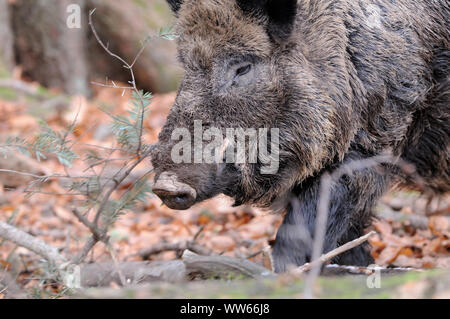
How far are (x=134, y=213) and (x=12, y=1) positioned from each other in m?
6.71

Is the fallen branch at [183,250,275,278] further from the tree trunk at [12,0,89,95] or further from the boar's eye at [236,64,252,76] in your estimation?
the tree trunk at [12,0,89,95]

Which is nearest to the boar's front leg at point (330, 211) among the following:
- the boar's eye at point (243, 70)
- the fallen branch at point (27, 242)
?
the boar's eye at point (243, 70)

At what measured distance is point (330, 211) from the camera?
4.14 metres

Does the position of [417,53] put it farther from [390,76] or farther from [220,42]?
[220,42]

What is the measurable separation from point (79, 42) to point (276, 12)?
28.5 ft

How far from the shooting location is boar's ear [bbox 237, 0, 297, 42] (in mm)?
4062

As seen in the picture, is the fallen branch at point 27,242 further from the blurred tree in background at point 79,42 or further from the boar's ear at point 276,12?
the blurred tree in background at point 79,42

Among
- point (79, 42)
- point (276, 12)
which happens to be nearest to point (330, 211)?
point (276, 12)

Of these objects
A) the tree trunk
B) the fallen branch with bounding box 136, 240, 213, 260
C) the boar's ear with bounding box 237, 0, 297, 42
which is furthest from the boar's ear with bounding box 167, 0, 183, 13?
the tree trunk

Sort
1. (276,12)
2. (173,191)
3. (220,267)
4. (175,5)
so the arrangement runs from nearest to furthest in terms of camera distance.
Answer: (173,191) < (220,267) < (276,12) < (175,5)

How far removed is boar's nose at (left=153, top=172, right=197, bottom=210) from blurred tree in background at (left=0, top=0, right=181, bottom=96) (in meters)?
8.38

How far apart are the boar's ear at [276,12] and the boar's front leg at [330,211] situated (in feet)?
3.42

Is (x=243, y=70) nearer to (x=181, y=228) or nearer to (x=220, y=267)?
(x=220, y=267)

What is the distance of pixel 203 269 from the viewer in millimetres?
4004
